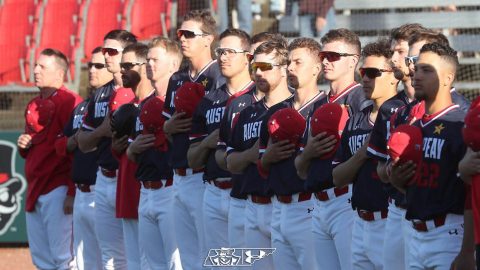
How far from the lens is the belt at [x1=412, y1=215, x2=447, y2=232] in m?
5.30

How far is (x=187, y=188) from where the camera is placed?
26.2 feet

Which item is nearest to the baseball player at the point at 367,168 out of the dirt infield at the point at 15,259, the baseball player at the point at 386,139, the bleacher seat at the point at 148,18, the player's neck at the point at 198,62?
the baseball player at the point at 386,139

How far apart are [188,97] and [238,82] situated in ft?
1.34

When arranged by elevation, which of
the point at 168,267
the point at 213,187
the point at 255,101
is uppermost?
the point at 255,101

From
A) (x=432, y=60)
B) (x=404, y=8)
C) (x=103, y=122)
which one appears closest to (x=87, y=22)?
(x=404, y=8)

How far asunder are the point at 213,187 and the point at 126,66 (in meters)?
1.47

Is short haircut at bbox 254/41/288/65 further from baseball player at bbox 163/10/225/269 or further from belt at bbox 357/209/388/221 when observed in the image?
belt at bbox 357/209/388/221

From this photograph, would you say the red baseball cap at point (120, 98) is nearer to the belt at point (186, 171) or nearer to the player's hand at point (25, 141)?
the belt at point (186, 171)

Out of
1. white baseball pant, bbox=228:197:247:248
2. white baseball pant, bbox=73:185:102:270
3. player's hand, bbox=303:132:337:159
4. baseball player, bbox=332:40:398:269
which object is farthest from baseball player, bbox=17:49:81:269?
baseball player, bbox=332:40:398:269

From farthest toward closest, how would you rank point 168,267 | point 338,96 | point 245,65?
1. point 168,267
2. point 245,65
3. point 338,96

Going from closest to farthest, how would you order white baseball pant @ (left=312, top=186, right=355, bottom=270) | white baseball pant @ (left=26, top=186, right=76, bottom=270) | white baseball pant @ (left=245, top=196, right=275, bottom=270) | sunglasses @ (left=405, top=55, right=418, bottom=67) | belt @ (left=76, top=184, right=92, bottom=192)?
sunglasses @ (left=405, top=55, right=418, bottom=67) < white baseball pant @ (left=312, top=186, right=355, bottom=270) < white baseball pant @ (left=245, top=196, right=275, bottom=270) < belt @ (left=76, top=184, right=92, bottom=192) < white baseball pant @ (left=26, top=186, right=76, bottom=270)

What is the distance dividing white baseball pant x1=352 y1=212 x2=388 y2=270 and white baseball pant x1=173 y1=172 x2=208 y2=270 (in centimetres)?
200

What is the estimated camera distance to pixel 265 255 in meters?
7.10

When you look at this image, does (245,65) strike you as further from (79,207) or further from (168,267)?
(79,207)
